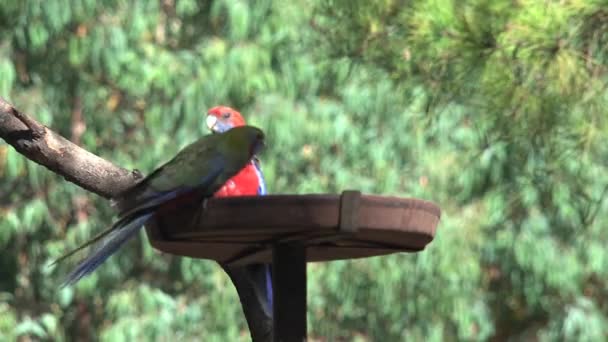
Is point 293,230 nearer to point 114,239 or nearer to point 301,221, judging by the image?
point 301,221

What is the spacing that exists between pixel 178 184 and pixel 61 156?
1.48ft

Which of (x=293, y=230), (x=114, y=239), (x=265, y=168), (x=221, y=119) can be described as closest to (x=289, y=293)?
(x=293, y=230)

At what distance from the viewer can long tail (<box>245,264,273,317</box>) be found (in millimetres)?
2410

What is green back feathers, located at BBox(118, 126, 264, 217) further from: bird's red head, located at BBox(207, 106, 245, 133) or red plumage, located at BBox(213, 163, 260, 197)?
bird's red head, located at BBox(207, 106, 245, 133)

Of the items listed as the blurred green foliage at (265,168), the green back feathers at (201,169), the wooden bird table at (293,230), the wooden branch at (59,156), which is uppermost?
the blurred green foliage at (265,168)

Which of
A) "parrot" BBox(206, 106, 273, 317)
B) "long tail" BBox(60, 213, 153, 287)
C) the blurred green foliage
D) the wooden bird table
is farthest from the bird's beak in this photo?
the blurred green foliage

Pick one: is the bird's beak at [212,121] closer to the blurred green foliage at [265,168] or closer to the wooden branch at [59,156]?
the wooden branch at [59,156]

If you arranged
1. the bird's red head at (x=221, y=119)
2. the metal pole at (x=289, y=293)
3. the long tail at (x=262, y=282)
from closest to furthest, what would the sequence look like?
the metal pole at (x=289, y=293) < the long tail at (x=262, y=282) < the bird's red head at (x=221, y=119)

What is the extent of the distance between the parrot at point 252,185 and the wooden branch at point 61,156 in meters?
0.09

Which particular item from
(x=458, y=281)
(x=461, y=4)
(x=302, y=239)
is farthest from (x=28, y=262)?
(x=302, y=239)

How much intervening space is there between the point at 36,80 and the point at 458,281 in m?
2.12

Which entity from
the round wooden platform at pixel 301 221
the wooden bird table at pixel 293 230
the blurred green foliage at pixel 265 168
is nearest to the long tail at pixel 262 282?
the wooden bird table at pixel 293 230

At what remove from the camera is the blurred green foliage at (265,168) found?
206 inches

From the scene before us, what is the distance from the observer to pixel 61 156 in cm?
221
